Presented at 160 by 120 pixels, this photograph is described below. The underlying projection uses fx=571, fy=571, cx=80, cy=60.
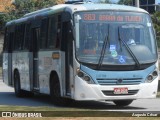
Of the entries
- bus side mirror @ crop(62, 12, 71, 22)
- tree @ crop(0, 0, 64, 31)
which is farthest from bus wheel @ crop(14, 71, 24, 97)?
tree @ crop(0, 0, 64, 31)

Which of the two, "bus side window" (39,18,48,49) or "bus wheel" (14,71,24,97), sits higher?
"bus side window" (39,18,48,49)


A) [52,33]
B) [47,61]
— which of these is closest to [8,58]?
[47,61]

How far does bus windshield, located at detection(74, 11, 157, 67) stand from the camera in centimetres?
1563

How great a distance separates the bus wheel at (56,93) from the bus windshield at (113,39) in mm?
1653

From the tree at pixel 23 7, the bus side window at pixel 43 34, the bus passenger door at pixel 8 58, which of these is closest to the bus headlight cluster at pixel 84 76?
the bus side window at pixel 43 34

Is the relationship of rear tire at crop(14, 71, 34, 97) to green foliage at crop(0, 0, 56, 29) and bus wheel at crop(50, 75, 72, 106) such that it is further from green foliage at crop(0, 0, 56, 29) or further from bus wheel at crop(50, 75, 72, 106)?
green foliage at crop(0, 0, 56, 29)

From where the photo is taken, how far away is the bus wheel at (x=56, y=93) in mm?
16828

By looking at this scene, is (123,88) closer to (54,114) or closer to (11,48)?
(54,114)

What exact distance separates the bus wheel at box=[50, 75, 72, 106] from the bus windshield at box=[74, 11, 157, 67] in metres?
1.65

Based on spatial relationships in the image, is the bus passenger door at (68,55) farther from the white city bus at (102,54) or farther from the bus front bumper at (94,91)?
the bus front bumper at (94,91)

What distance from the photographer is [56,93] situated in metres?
17.0

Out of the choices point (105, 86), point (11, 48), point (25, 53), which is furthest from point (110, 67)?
point (11, 48)

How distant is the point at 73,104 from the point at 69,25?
9.55ft

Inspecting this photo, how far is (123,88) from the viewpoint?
15555 mm
